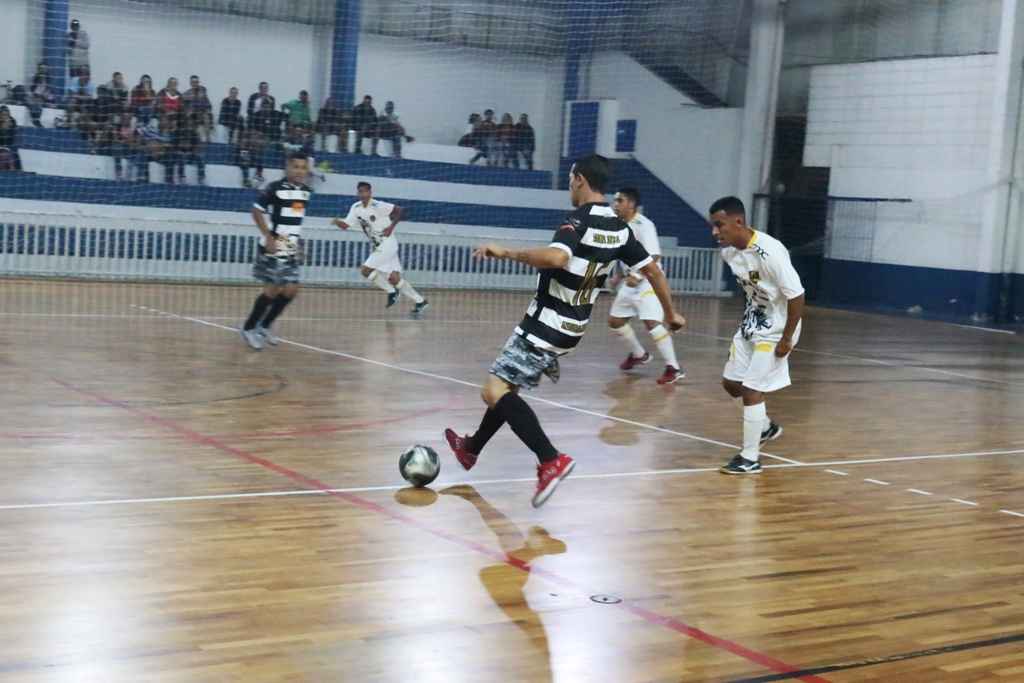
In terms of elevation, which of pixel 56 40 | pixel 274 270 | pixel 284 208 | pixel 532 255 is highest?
pixel 56 40

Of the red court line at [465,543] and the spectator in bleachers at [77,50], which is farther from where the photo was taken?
the spectator in bleachers at [77,50]

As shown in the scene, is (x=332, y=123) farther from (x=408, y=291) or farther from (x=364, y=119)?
(x=408, y=291)

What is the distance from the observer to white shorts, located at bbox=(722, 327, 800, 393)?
318 inches

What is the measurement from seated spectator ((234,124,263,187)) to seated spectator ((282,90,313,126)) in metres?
1.04

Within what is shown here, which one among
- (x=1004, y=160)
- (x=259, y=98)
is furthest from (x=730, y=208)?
(x=259, y=98)

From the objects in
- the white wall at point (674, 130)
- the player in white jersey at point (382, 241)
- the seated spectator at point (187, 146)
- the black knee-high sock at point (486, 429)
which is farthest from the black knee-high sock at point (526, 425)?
the white wall at point (674, 130)

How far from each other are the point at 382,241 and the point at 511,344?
11971 millimetres

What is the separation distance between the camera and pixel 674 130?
98.9 feet

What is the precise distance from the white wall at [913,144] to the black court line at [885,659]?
2073 centimetres

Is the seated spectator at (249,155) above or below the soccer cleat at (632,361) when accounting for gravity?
above

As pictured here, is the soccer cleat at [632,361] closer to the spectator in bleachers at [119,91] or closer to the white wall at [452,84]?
the spectator in bleachers at [119,91]

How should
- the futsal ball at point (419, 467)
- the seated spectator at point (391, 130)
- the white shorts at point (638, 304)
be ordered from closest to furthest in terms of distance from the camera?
1. the futsal ball at point (419, 467)
2. the white shorts at point (638, 304)
3. the seated spectator at point (391, 130)

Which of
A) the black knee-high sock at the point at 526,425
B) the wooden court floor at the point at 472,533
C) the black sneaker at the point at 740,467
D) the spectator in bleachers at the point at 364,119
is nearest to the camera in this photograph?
the wooden court floor at the point at 472,533

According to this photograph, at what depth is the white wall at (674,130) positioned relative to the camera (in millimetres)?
28984
